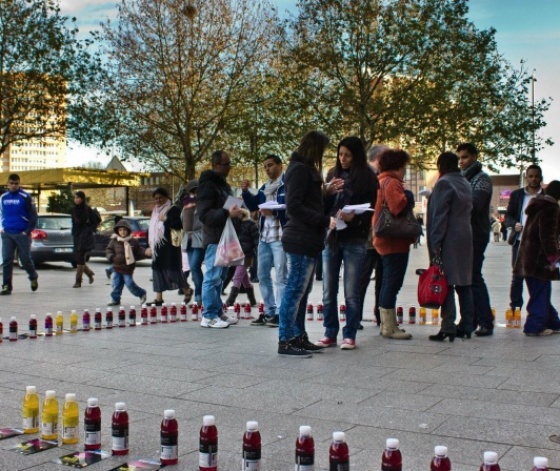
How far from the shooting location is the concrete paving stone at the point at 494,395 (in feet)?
18.7

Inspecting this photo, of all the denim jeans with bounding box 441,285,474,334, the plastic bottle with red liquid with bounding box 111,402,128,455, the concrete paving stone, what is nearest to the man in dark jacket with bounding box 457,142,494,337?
the denim jeans with bounding box 441,285,474,334

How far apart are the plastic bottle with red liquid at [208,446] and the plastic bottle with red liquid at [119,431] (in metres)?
0.56

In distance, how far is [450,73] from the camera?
31.0 meters

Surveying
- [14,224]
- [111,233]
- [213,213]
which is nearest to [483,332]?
[213,213]

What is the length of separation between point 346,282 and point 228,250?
1833 mm

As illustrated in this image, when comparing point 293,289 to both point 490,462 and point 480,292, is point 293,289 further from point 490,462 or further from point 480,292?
point 490,462

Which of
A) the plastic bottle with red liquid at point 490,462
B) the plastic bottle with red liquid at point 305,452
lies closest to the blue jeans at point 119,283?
the plastic bottle with red liquid at point 305,452

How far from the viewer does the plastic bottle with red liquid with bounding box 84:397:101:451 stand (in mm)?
4422

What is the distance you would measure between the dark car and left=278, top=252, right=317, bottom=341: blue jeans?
16.2m

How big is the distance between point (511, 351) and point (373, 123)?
24.7m

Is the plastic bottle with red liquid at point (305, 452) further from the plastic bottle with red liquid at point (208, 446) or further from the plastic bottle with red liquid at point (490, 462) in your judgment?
the plastic bottle with red liquid at point (490, 462)

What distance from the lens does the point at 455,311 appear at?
8367 mm

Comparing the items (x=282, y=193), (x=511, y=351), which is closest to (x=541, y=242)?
(x=511, y=351)

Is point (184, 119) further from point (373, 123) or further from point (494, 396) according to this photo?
point (494, 396)
